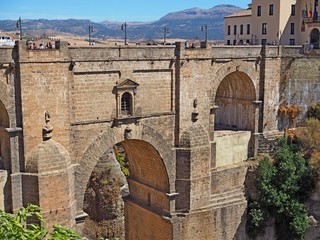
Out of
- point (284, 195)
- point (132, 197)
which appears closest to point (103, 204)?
point (132, 197)

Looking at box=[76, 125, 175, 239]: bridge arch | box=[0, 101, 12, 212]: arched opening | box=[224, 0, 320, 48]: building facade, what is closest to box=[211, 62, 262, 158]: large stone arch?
box=[76, 125, 175, 239]: bridge arch

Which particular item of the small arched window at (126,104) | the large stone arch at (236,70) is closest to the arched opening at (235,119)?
the large stone arch at (236,70)

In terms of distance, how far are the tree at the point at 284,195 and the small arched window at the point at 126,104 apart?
28.7ft

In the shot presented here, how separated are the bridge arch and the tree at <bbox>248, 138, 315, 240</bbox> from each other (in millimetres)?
5298

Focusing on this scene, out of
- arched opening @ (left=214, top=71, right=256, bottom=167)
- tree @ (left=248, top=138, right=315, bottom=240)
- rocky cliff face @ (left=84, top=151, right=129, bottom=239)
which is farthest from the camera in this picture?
rocky cliff face @ (left=84, top=151, right=129, bottom=239)

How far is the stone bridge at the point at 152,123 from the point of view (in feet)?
61.1

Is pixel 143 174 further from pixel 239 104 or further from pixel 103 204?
pixel 239 104

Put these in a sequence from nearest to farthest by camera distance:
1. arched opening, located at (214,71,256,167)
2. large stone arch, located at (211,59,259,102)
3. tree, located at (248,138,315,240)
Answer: large stone arch, located at (211,59,259,102), tree, located at (248,138,315,240), arched opening, located at (214,71,256,167)

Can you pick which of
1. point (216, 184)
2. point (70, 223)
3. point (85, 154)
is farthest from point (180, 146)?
point (70, 223)

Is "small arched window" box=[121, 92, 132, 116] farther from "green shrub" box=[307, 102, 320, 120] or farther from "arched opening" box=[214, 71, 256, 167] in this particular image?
"green shrub" box=[307, 102, 320, 120]

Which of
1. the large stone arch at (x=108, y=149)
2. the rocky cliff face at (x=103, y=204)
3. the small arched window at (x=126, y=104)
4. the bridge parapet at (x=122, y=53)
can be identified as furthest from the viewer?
the rocky cliff face at (x=103, y=204)

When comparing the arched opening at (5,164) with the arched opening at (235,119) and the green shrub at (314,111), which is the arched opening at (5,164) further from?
the green shrub at (314,111)

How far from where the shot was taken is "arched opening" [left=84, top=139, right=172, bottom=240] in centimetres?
2389

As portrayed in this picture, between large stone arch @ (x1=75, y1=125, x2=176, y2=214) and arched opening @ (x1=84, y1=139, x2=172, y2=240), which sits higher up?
large stone arch @ (x1=75, y1=125, x2=176, y2=214)
